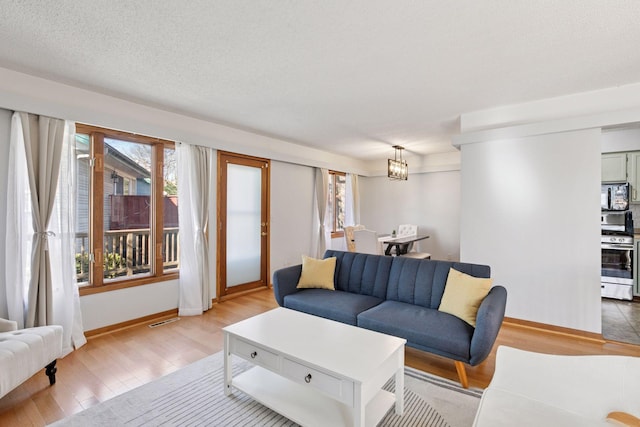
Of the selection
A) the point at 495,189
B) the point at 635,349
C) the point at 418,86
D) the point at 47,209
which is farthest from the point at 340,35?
the point at 635,349

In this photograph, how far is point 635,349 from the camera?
2.79 m

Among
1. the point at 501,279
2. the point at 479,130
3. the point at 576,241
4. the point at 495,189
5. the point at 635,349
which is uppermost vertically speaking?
the point at 479,130

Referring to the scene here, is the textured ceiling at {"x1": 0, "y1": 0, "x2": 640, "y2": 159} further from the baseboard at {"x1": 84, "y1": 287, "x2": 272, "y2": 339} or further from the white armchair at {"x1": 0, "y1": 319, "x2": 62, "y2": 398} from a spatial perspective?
the baseboard at {"x1": 84, "y1": 287, "x2": 272, "y2": 339}

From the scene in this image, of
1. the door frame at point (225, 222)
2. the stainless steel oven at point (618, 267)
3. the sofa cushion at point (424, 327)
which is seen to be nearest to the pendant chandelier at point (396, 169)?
the door frame at point (225, 222)

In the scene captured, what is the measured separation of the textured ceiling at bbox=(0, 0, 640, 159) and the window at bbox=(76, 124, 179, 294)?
2.08ft

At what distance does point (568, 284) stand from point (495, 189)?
1.25 metres

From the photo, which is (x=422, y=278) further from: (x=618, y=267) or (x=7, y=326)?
(x=618, y=267)

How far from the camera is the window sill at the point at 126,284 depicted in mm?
3072

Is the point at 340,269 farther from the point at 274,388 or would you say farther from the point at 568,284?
the point at 568,284

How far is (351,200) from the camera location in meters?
7.03

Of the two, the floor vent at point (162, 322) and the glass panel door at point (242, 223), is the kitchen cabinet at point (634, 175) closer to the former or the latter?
the glass panel door at point (242, 223)

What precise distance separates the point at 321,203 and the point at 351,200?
4.13 ft

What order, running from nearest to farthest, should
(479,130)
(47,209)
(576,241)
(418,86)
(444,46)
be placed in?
(444,46) → (47,209) → (418,86) → (576,241) → (479,130)

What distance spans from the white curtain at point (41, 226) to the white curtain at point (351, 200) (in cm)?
519
